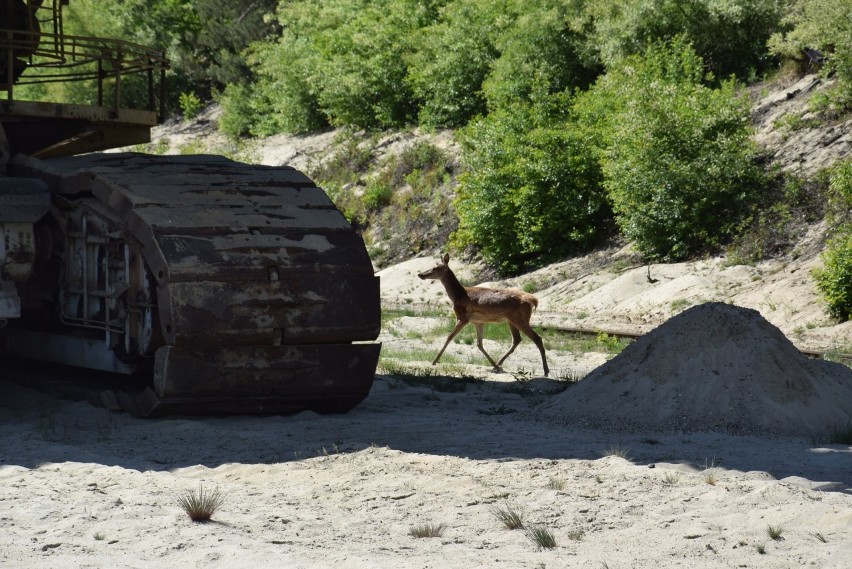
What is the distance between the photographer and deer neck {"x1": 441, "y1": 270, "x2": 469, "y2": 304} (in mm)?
16016

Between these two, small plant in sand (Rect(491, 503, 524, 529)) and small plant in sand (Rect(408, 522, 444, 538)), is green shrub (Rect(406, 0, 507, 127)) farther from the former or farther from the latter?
small plant in sand (Rect(408, 522, 444, 538))

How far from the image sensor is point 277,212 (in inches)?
416

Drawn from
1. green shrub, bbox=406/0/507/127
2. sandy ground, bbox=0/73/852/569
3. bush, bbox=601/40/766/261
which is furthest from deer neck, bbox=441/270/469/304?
green shrub, bbox=406/0/507/127

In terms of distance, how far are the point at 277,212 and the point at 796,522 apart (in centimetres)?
524

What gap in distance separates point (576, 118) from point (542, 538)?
2437 centimetres

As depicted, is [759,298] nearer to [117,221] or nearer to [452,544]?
[117,221]

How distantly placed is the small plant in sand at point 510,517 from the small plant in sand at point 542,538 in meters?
0.17

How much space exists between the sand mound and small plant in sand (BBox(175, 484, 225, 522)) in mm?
3799

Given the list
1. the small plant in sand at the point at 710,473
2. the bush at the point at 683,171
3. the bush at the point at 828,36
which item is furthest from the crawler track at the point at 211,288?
the bush at the point at 828,36

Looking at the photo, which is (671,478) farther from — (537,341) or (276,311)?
(537,341)

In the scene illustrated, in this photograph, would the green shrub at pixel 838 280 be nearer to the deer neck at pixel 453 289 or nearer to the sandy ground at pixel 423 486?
the deer neck at pixel 453 289

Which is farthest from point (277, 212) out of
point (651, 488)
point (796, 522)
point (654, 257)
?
point (654, 257)

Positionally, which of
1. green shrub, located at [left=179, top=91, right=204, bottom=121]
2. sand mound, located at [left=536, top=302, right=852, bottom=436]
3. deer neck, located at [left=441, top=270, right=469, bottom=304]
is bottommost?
sand mound, located at [left=536, top=302, right=852, bottom=436]

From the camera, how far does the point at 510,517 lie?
23.4 ft
